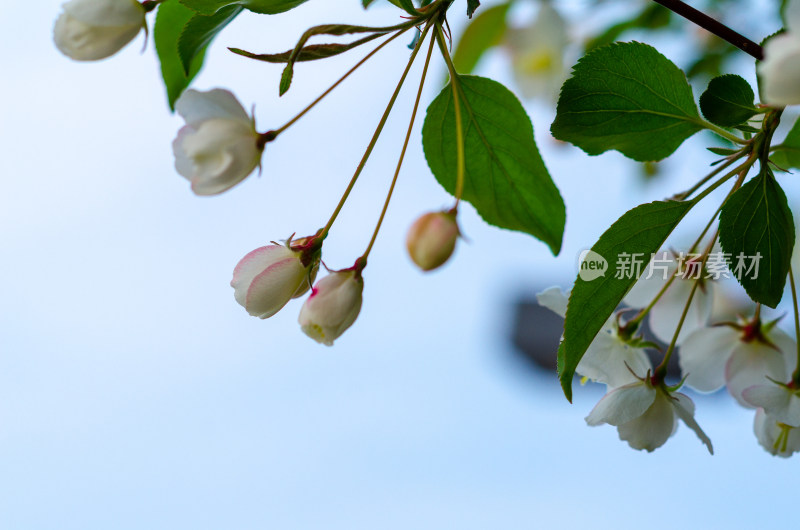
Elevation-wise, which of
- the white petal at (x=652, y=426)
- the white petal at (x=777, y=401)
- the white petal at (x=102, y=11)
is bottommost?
the white petal at (x=652, y=426)

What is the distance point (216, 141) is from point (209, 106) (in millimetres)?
19

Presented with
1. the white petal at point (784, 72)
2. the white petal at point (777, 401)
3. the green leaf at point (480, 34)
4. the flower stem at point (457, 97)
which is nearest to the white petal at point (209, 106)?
the flower stem at point (457, 97)

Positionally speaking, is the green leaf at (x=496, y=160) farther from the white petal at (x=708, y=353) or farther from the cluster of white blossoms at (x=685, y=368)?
the white petal at (x=708, y=353)

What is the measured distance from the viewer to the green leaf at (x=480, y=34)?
0.95 meters

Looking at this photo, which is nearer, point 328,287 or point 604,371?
point 328,287

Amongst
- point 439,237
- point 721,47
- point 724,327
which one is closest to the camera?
point 439,237

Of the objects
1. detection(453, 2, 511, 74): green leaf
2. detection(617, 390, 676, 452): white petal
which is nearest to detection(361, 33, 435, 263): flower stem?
detection(617, 390, 676, 452): white petal

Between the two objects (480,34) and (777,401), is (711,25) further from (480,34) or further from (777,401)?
(480,34)

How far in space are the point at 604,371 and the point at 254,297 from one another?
0.25 meters

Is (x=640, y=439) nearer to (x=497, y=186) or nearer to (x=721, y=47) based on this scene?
(x=497, y=186)

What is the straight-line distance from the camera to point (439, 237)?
38 centimetres

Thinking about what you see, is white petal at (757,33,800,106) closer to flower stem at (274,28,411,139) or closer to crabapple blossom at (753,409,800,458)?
flower stem at (274,28,411,139)

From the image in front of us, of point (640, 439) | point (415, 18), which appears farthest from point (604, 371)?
point (415, 18)

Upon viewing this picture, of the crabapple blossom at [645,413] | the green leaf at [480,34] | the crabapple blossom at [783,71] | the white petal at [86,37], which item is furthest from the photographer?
the green leaf at [480,34]
